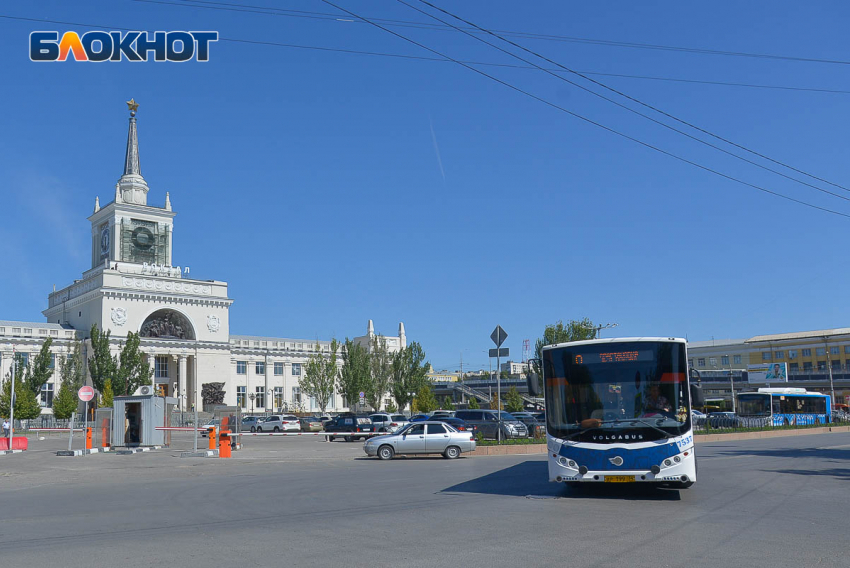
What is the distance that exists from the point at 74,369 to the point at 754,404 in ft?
198

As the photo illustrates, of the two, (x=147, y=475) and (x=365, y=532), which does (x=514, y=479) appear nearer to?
(x=365, y=532)

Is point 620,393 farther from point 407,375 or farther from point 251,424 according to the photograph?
point 407,375

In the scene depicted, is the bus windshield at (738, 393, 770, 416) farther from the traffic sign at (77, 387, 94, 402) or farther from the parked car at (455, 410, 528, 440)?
the traffic sign at (77, 387, 94, 402)

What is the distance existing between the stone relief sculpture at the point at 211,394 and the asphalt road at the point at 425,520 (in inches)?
2548

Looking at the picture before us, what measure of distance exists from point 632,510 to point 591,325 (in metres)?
72.7

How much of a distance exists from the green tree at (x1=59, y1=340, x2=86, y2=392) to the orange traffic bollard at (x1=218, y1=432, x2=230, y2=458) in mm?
46603

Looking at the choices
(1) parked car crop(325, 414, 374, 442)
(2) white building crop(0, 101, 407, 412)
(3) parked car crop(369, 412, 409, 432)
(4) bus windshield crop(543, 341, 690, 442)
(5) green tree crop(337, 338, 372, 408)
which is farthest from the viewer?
(2) white building crop(0, 101, 407, 412)

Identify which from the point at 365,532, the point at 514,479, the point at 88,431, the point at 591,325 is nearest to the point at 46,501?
the point at 365,532

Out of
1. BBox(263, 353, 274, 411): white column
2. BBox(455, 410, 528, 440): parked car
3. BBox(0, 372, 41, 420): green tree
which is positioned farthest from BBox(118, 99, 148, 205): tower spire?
BBox(455, 410, 528, 440): parked car

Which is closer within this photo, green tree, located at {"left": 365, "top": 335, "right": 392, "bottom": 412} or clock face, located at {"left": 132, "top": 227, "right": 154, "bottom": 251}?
green tree, located at {"left": 365, "top": 335, "right": 392, "bottom": 412}

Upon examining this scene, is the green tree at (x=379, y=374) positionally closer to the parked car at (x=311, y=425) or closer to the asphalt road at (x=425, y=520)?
the parked car at (x=311, y=425)

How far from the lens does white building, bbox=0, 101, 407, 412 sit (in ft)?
262

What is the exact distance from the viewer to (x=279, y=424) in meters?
56.8

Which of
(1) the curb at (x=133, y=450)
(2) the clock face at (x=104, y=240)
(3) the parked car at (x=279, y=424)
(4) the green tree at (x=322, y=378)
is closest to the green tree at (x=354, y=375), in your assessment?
(4) the green tree at (x=322, y=378)
